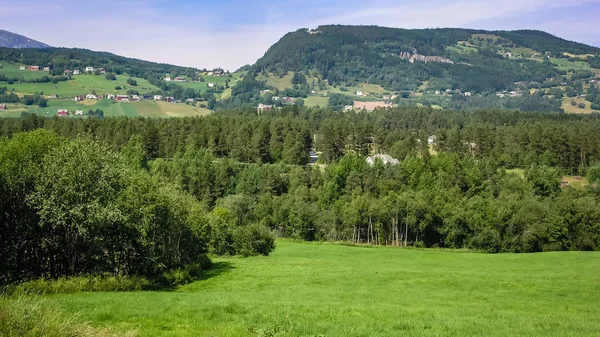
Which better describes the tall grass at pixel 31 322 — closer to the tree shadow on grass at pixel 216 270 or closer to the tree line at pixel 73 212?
the tree line at pixel 73 212

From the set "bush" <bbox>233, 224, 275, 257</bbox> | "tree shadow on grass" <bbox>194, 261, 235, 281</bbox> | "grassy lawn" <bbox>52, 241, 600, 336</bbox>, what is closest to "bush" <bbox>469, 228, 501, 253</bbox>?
"grassy lawn" <bbox>52, 241, 600, 336</bbox>

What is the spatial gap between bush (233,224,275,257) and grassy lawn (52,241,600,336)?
18.7 meters

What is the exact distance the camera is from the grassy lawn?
16.6 m

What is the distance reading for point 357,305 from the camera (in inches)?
915

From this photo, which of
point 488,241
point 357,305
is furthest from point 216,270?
point 488,241

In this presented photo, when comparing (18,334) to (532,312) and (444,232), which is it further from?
(444,232)

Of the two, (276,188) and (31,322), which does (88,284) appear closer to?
(31,322)

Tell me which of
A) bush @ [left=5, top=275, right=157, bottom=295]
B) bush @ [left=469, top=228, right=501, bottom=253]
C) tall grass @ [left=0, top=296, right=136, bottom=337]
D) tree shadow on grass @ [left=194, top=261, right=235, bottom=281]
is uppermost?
tall grass @ [left=0, top=296, right=136, bottom=337]

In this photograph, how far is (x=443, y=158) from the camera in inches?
4102

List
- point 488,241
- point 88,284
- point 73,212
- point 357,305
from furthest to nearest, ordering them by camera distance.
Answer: point 488,241 → point 73,212 → point 88,284 → point 357,305

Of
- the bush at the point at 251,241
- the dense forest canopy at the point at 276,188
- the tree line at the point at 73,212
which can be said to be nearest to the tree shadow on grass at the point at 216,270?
the dense forest canopy at the point at 276,188

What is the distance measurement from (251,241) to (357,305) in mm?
42553

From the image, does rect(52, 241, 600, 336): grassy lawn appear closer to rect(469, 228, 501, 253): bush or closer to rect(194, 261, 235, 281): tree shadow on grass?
rect(194, 261, 235, 281): tree shadow on grass

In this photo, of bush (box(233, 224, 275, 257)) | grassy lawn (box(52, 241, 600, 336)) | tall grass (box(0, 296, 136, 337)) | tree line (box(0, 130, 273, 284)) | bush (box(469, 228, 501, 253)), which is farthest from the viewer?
bush (box(469, 228, 501, 253))
